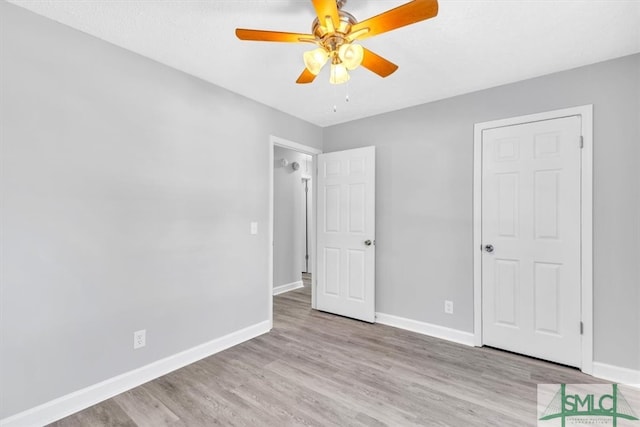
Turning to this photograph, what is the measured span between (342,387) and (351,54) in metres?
2.17

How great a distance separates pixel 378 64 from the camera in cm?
176

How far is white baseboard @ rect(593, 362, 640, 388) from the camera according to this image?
216 centimetres

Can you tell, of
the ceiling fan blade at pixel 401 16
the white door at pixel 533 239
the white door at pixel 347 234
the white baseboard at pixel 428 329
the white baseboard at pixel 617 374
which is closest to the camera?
the ceiling fan blade at pixel 401 16

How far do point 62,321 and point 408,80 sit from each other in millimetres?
3129

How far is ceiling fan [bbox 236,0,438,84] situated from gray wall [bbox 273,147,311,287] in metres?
3.17

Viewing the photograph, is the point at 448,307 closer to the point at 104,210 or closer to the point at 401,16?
the point at 401,16

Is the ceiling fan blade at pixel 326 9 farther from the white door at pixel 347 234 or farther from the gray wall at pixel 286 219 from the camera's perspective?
the gray wall at pixel 286 219

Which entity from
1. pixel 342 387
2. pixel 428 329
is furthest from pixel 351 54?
pixel 428 329

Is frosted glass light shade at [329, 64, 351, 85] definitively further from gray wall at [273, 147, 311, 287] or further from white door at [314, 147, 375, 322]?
gray wall at [273, 147, 311, 287]

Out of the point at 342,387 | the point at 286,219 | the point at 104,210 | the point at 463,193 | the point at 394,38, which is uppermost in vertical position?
the point at 394,38

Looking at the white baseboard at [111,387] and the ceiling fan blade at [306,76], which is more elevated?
the ceiling fan blade at [306,76]

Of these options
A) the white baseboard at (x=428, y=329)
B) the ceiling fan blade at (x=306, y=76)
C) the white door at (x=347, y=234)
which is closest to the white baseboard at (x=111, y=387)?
the white door at (x=347, y=234)

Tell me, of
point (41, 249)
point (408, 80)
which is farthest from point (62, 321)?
point (408, 80)

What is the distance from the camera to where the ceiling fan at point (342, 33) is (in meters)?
1.34
